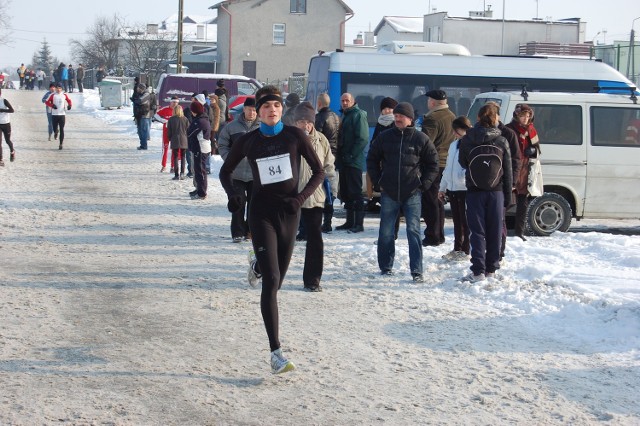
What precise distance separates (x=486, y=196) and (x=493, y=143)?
20.9 inches

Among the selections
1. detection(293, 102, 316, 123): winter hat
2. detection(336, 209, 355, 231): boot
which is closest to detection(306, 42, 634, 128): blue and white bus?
detection(336, 209, 355, 231): boot

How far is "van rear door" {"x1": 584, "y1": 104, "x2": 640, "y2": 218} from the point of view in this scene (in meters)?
13.3

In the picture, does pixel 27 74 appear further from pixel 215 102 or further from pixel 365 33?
pixel 215 102

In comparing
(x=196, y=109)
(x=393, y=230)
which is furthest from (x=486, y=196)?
(x=196, y=109)

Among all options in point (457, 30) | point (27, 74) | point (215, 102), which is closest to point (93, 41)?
point (27, 74)

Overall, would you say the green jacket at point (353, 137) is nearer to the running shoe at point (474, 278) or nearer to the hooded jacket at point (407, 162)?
the hooded jacket at point (407, 162)

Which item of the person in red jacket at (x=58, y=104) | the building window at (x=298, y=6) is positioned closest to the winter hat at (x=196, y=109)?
the person in red jacket at (x=58, y=104)

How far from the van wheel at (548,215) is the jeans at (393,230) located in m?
3.61

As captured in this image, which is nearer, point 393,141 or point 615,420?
point 615,420

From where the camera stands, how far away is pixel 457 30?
219 feet

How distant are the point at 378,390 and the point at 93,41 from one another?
8961cm

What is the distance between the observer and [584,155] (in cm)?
1331

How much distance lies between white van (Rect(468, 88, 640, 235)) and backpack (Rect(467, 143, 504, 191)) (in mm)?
3533

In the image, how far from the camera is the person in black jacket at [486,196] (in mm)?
9773
